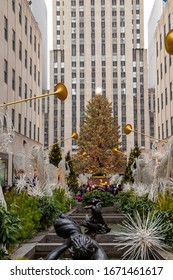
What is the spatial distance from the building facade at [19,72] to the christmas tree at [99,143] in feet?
19.7

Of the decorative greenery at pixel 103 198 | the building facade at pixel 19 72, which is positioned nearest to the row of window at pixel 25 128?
the building facade at pixel 19 72

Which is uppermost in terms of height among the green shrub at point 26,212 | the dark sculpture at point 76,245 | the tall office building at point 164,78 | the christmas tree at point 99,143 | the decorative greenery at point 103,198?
the tall office building at point 164,78

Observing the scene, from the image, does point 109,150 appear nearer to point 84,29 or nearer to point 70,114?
point 70,114

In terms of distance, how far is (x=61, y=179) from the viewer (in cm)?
2391

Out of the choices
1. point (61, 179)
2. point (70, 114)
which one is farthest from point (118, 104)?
point (61, 179)

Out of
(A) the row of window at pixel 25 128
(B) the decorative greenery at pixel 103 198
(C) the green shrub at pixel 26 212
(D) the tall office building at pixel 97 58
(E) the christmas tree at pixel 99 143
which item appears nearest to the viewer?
(C) the green shrub at pixel 26 212

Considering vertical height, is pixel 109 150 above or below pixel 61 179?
above

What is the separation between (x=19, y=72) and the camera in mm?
35406

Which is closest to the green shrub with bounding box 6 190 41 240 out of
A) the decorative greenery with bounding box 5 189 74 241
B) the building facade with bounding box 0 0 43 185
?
the decorative greenery with bounding box 5 189 74 241

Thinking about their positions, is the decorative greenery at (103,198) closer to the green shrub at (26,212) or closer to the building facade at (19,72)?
the building facade at (19,72)

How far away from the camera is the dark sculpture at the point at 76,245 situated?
11.9 ft

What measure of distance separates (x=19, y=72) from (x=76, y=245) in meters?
33.2

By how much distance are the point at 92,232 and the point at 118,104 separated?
83767 millimetres

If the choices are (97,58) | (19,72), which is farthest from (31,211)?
(97,58)
